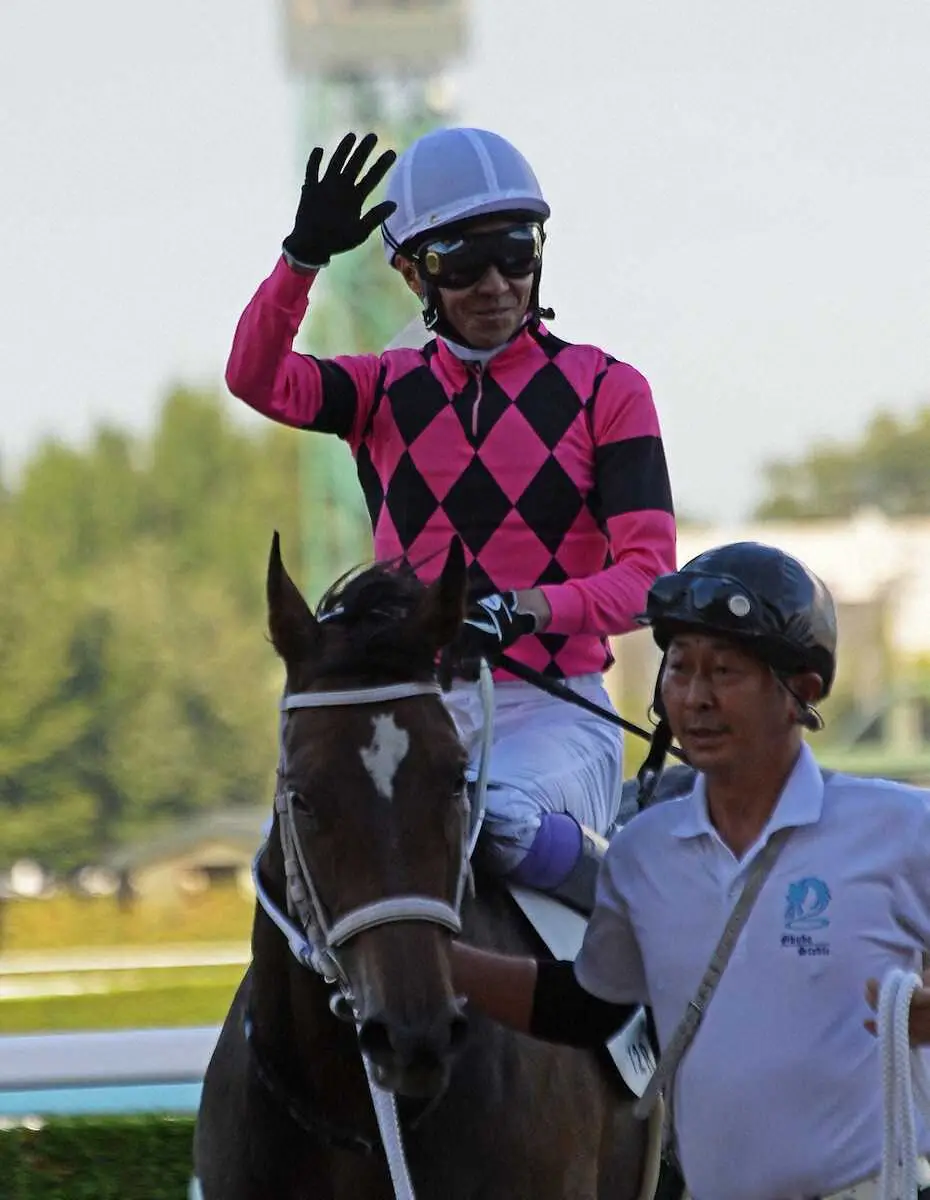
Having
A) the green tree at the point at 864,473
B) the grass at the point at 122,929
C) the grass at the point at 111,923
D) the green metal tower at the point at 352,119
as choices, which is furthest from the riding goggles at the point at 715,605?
the green tree at the point at 864,473

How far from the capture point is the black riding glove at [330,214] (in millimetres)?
3510

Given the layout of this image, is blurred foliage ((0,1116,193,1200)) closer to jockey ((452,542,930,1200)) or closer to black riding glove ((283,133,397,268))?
black riding glove ((283,133,397,268))

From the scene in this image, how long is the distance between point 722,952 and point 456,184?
1583 millimetres

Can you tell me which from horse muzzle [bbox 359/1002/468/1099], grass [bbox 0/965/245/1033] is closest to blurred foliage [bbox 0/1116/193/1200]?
horse muzzle [bbox 359/1002/468/1099]

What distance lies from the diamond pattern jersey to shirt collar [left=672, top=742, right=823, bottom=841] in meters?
0.88

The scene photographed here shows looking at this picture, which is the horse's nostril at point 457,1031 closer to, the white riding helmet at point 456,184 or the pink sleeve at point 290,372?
the pink sleeve at point 290,372

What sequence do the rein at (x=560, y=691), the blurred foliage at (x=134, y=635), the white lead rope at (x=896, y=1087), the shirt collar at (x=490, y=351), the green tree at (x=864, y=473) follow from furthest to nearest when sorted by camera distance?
the green tree at (x=864, y=473) → the blurred foliage at (x=134, y=635) → the shirt collar at (x=490, y=351) → the rein at (x=560, y=691) → the white lead rope at (x=896, y=1087)

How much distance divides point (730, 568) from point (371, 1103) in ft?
3.06

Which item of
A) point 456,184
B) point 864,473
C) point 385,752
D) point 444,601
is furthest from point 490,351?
point 864,473

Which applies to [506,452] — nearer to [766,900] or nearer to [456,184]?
[456,184]

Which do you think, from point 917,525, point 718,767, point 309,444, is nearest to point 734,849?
point 718,767

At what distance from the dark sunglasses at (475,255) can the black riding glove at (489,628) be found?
60cm

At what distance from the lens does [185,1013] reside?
58.6 feet

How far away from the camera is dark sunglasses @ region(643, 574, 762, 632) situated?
255 cm
